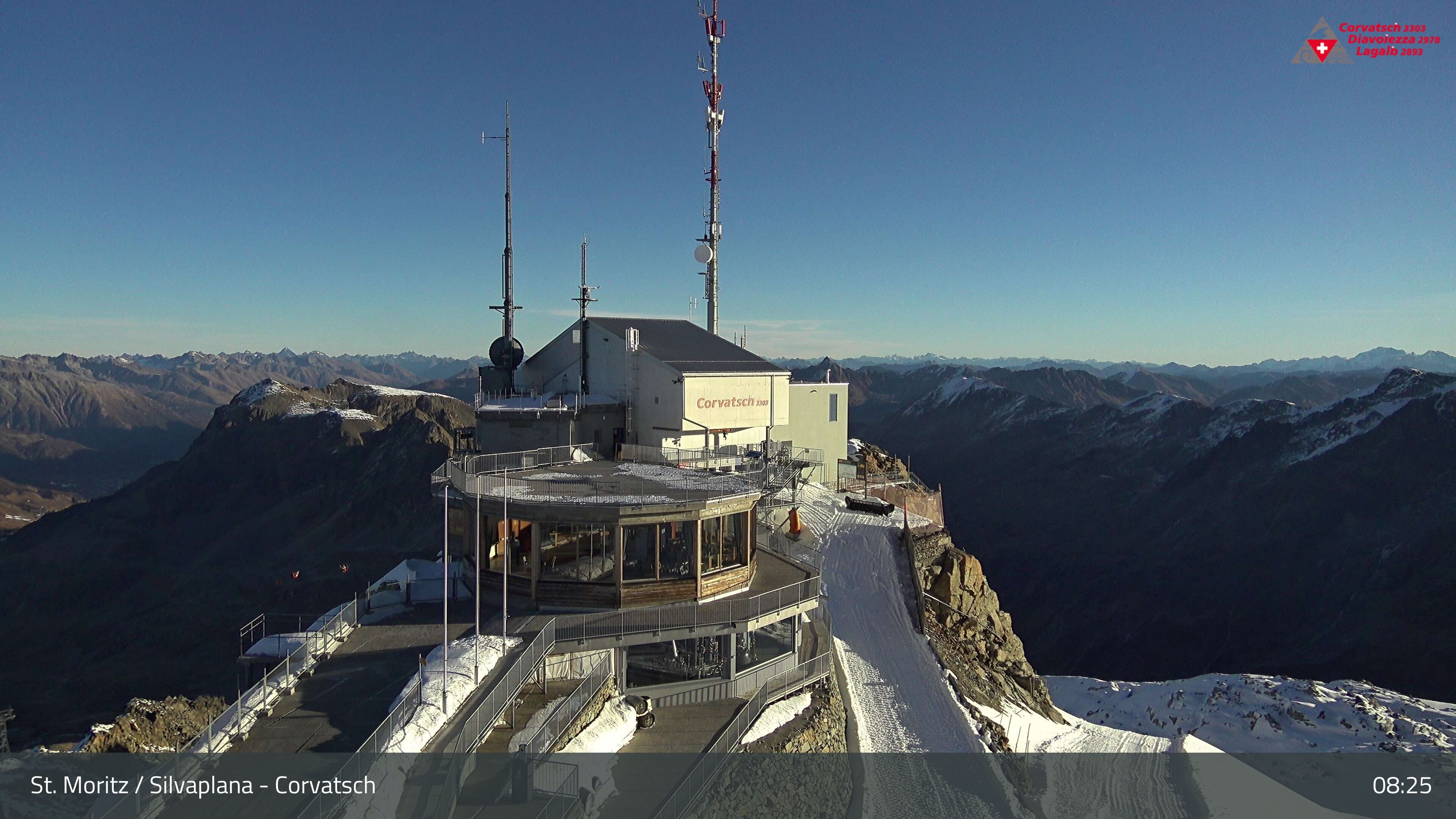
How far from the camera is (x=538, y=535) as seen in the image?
20.5m

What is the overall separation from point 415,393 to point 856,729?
15968 cm

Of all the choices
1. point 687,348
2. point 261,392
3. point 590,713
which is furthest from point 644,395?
point 261,392

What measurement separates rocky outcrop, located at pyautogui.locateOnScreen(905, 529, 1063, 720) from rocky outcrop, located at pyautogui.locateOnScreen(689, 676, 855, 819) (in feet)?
21.7

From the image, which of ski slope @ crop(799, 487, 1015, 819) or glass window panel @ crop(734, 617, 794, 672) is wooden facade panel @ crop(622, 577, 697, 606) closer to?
glass window panel @ crop(734, 617, 794, 672)

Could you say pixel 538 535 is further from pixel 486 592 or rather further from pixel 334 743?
pixel 334 743

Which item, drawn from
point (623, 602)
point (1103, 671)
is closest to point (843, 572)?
point (623, 602)

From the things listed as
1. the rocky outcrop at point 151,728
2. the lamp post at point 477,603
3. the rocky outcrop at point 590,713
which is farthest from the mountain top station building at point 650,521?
the rocky outcrop at point 151,728

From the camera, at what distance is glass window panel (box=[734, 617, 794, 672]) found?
21453 millimetres

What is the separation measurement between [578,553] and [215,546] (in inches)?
4080

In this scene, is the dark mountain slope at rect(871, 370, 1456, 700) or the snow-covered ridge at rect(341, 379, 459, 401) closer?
the dark mountain slope at rect(871, 370, 1456, 700)

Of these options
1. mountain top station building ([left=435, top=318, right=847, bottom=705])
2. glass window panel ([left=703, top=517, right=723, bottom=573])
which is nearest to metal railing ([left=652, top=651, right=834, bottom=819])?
mountain top station building ([left=435, top=318, right=847, bottom=705])

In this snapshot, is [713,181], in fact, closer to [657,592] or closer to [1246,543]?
[657,592]

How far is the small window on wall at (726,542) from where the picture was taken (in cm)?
2217

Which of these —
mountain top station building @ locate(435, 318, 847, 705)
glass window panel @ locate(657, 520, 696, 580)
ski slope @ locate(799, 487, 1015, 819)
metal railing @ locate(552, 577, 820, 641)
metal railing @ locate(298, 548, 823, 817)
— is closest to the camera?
metal railing @ locate(298, 548, 823, 817)
